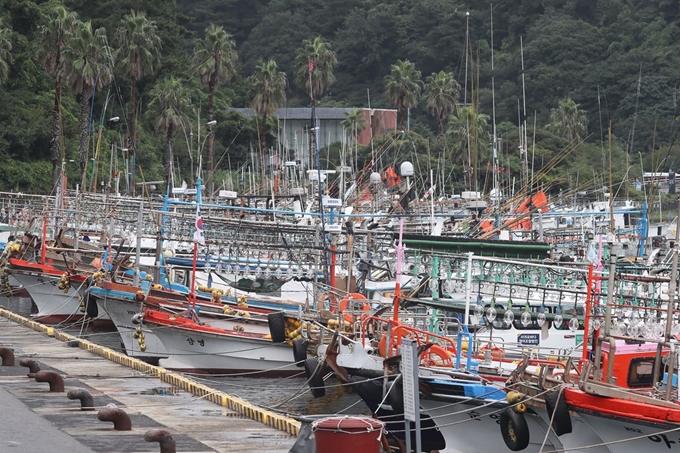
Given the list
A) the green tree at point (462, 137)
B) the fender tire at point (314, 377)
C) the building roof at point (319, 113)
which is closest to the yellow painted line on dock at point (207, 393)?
the fender tire at point (314, 377)

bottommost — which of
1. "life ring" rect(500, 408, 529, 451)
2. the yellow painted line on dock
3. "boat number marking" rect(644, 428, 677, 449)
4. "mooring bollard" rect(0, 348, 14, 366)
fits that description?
"life ring" rect(500, 408, 529, 451)

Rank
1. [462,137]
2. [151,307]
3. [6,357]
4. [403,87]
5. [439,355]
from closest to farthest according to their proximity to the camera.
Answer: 1. [439,355]
2. [6,357]
3. [151,307]
4. [462,137]
5. [403,87]

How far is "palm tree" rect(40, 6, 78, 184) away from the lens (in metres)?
68.9

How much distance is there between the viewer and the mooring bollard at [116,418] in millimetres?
17719

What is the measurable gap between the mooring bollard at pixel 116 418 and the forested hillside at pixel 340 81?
19.7 m

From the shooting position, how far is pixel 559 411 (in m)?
19.3

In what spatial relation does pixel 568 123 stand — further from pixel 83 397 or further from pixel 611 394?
pixel 83 397

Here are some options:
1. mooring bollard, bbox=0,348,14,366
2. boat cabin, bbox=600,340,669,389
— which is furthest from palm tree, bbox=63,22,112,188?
boat cabin, bbox=600,340,669,389

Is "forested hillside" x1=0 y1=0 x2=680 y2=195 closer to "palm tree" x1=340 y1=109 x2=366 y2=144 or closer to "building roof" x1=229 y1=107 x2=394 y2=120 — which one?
"palm tree" x1=340 y1=109 x2=366 y2=144

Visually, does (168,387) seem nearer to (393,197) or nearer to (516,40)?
(393,197)

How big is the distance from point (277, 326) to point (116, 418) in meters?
11.9

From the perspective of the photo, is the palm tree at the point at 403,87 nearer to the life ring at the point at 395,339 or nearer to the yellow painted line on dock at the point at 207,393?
the yellow painted line on dock at the point at 207,393

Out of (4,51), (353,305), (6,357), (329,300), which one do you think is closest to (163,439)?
(6,357)

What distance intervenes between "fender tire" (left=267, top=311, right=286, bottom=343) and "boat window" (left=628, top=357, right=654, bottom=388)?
1131 cm
